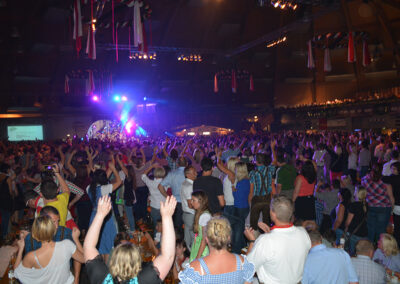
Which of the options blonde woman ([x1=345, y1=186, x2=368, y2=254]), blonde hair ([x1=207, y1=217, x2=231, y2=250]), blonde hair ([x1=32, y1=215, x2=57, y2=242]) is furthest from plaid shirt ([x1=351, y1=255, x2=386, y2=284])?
blonde hair ([x1=32, y1=215, x2=57, y2=242])

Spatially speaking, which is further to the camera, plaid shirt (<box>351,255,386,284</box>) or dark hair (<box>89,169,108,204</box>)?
dark hair (<box>89,169,108,204</box>)

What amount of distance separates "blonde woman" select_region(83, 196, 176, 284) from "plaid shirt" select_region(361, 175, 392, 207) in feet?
12.4

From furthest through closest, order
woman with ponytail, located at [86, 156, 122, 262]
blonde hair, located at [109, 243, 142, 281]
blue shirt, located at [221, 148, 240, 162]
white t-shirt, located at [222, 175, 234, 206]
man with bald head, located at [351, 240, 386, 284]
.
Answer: blue shirt, located at [221, 148, 240, 162] → white t-shirt, located at [222, 175, 234, 206] → woman with ponytail, located at [86, 156, 122, 262] → man with bald head, located at [351, 240, 386, 284] → blonde hair, located at [109, 243, 142, 281]

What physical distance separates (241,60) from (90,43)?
18.5m

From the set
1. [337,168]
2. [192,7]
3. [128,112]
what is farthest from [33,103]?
[337,168]

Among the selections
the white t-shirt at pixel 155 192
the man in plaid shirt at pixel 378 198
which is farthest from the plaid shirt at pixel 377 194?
the white t-shirt at pixel 155 192

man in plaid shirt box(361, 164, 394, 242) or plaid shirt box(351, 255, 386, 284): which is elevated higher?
man in plaid shirt box(361, 164, 394, 242)

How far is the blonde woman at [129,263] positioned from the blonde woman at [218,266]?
0.21 meters

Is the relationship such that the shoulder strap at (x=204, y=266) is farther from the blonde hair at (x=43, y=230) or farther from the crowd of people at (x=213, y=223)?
the blonde hair at (x=43, y=230)

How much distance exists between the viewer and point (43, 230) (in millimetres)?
2738

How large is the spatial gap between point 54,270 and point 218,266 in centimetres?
137

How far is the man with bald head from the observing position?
10.8 ft

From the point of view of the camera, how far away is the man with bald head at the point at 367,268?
3.28 meters

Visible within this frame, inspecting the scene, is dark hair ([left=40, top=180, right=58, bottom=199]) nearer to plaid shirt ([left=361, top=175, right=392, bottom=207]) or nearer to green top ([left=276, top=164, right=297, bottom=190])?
green top ([left=276, top=164, right=297, bottom=190])
